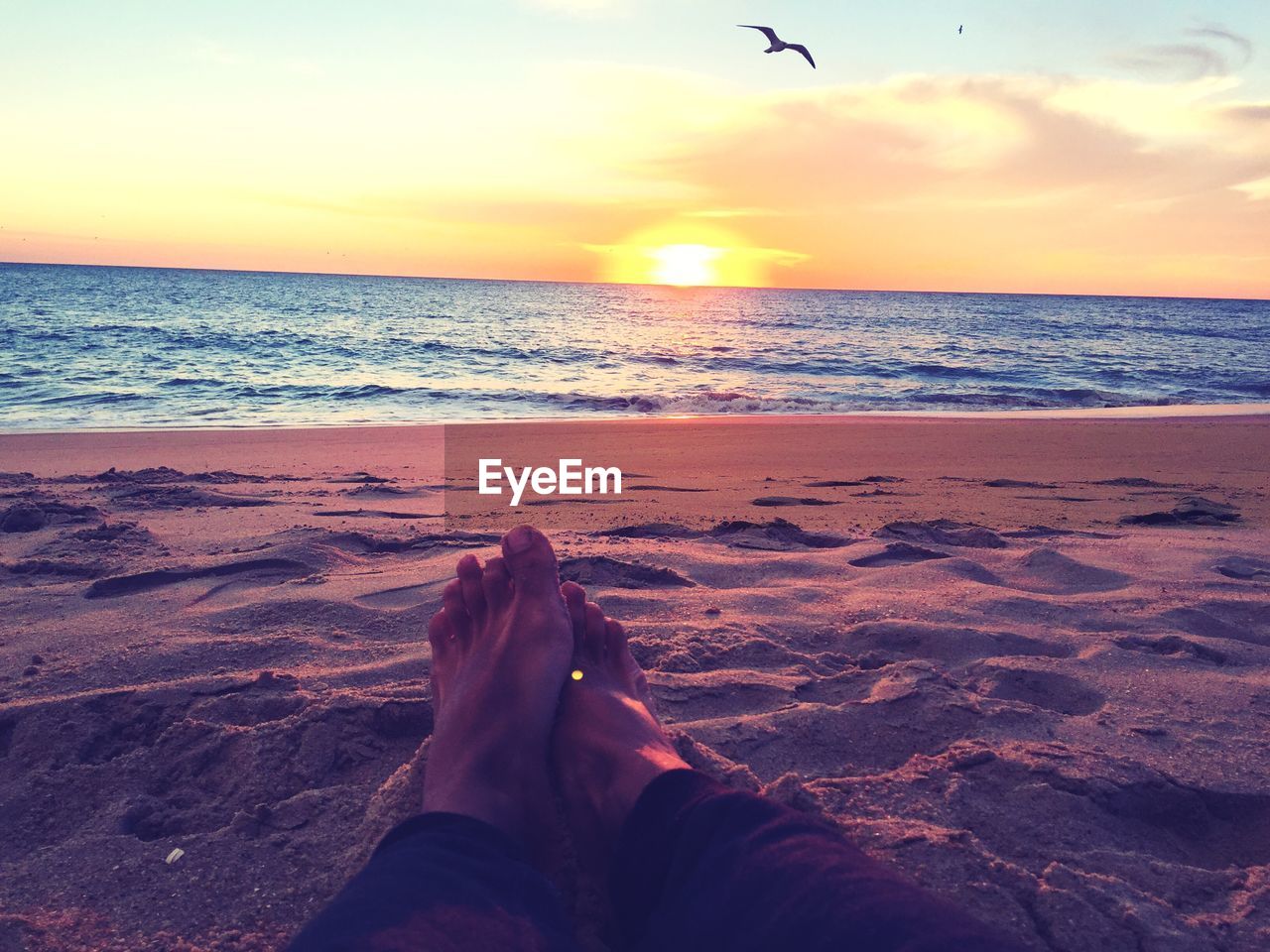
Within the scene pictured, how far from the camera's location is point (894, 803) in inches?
52.6

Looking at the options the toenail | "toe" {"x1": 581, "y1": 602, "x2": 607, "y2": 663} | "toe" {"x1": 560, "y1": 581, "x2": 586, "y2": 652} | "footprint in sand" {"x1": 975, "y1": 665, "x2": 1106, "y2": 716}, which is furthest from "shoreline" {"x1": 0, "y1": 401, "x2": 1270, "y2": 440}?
"footprint in sand" {"x1": 975, "y1": 665, "x2": 1106, "y2": 716}

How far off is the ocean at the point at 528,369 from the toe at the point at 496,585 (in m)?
6.74

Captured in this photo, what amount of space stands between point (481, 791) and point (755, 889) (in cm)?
57

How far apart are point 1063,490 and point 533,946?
4348 millimetres

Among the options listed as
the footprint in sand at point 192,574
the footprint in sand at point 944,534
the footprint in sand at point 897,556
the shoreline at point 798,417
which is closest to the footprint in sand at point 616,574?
the footprint in sand at point 897,556

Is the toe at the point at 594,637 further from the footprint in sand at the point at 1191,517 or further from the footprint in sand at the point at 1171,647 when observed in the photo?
the footprint in sand at the point at 1191,517

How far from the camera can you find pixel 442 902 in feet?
2.74

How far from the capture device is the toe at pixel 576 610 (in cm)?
191

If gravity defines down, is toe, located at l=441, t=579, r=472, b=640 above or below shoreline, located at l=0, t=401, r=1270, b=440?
below

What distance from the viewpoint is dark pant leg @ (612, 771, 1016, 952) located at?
76cm

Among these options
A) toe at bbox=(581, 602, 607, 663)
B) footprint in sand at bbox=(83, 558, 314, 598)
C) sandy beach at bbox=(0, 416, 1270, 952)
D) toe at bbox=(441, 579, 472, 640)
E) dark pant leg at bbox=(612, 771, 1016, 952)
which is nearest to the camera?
dark pant leg at bbox=(612, 771, 1016, 952)

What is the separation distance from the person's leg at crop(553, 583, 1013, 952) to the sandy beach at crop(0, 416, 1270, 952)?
0.12 m

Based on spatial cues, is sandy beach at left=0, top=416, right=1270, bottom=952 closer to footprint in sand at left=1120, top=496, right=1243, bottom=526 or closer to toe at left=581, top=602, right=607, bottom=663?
footprint in sand at left=1120, top=496, right=1243, bottom=526

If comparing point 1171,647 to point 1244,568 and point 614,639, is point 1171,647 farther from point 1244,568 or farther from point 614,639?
point 614,639
